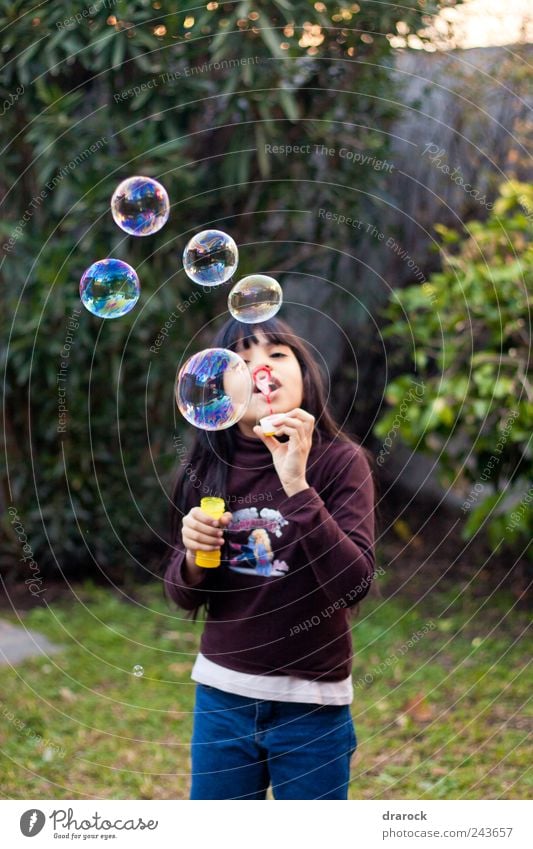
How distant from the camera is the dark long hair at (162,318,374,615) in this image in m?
1.95

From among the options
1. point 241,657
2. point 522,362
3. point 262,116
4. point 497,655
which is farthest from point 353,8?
point 241,657

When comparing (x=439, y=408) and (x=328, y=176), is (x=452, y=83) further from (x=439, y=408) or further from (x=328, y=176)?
(x=439, y=408)

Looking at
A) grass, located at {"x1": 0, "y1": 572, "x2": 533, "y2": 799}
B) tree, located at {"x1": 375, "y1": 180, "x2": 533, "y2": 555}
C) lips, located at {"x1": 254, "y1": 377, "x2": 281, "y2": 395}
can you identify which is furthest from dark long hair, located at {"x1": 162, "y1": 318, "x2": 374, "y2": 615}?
tree, located at {"x1": 375, "y1": 180, "x2": 533, "y2": 555}

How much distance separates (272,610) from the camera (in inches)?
73.2

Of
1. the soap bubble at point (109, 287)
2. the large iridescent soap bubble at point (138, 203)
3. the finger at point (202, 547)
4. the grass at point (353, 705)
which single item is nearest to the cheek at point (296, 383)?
the finger at point (202, 547)

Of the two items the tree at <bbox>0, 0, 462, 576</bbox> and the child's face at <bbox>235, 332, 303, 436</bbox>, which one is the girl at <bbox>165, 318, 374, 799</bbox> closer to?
the child's face at <bbox>235, 332, 303, 436</bbox>

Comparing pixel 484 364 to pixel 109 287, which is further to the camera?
pixel 484 364

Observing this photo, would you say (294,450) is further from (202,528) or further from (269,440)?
(202,528)

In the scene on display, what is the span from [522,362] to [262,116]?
1.37 metres

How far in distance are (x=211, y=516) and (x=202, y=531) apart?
0.11 ft

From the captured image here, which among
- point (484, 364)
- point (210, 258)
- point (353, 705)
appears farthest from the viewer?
point (484, 364)

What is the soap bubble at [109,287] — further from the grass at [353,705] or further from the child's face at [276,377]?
the grass at [353,705]

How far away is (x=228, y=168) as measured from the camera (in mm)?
4117

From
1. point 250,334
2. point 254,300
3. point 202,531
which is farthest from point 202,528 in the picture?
point 254,300
